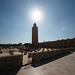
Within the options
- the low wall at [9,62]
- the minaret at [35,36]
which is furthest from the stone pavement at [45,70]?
the minaret at [35,36]

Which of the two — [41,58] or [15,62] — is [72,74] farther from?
[15,62]

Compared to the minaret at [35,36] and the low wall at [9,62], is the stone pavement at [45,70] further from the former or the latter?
the minaret at [35,36]

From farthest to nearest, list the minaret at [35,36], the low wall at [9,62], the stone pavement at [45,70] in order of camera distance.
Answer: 1. the minaret at [35,36]
2. the low wall at [9,62]
3. the stone pavement at [45,70]

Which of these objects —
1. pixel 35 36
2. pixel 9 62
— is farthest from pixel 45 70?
pixel 35 36

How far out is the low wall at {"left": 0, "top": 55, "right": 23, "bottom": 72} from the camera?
3463 mm

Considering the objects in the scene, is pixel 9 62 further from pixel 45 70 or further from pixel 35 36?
pixel 35 36

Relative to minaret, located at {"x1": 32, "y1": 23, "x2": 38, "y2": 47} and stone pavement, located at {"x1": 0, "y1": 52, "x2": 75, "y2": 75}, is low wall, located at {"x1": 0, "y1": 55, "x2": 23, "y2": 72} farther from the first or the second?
minaret, located at {"x1": 32, "y1": 23, "x2": 38, "y2": 47}

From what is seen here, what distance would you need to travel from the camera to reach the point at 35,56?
5.71 metres

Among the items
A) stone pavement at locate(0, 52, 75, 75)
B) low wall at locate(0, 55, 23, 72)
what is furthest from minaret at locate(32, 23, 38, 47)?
low wall at locate(0, 55, 23, 72)

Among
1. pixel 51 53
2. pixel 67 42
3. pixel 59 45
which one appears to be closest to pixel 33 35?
pixel 59 45

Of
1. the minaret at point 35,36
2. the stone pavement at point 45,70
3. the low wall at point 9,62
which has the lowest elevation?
the stone pavement at point 45,70

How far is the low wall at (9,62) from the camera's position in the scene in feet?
11.4

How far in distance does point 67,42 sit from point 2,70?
2943 centimetres

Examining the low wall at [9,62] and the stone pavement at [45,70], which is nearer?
the stone pavement at [45,70]
